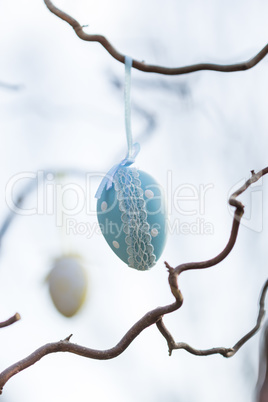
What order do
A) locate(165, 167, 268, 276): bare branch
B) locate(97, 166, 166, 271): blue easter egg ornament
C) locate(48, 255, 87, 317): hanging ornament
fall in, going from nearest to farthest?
locate(165, 167, 268, 276): bare branch
locate(97, 166, 166, 271): blue easter egg ornament
locate(48, 255, 87, 317): hanging ornament

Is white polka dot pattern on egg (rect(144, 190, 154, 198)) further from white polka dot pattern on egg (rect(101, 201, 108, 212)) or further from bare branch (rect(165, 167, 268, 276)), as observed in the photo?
bare branch (rect(165, 167, 268, 276))

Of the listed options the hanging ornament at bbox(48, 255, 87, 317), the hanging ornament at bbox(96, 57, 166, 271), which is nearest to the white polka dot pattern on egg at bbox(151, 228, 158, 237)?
the hanging ornament at bbox(96, 57, 166, 271)

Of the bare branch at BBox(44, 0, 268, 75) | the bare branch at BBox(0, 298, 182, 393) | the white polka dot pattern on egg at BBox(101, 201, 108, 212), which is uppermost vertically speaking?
the bare branch at BBox(44, 0, 268, 75)

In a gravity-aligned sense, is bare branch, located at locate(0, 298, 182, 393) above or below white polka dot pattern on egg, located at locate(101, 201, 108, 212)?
below

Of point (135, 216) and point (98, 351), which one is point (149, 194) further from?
point (98, 351)

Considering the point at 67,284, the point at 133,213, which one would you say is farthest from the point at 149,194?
the point at 67,284

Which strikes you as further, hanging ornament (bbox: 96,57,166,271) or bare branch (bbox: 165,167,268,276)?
hanging ornament (bbox: 96,57,166,271)

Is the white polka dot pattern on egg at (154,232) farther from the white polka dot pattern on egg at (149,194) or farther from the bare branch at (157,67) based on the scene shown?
the bare branch at (157,67)

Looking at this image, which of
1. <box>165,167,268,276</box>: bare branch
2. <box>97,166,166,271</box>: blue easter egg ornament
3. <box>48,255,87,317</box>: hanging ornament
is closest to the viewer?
<box>165,167,268,276</box>: bare branch
